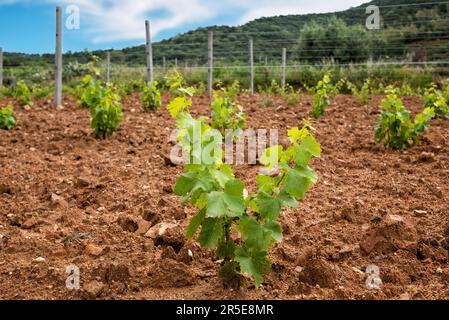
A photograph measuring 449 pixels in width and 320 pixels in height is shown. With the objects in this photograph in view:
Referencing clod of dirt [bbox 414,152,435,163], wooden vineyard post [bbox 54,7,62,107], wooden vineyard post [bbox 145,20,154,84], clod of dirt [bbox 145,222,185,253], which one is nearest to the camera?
clod of dirt [bbox 145,222,185,253]

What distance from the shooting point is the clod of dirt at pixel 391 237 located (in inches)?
121

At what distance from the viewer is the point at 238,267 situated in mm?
2611

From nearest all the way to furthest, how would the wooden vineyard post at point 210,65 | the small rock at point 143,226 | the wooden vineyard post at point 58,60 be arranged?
the small rock at point 143,226, the wooden vineyard post at point 58,60, the wooden vineyard post at point 210,65

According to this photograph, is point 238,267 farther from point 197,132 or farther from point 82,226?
point 82,226

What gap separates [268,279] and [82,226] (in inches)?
60.8

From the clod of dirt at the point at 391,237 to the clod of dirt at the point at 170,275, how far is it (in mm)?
1110

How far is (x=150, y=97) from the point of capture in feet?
30.3

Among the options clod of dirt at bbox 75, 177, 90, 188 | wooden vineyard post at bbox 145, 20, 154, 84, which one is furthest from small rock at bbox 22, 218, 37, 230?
wooden vineyard post at bbox 145, 20, 154, 84

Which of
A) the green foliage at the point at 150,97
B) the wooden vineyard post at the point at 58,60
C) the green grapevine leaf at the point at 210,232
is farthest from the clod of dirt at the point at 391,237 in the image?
the wooden vineyard post at the point at 58,60

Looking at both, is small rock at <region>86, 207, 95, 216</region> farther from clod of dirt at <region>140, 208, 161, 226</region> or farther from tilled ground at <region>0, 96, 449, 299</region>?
clod of dirt at <region>140, 208, 161, 226</region>

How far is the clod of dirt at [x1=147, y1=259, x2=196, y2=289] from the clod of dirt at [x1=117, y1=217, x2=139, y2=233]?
0.72 meters

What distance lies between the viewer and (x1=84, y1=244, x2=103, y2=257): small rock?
3068mm

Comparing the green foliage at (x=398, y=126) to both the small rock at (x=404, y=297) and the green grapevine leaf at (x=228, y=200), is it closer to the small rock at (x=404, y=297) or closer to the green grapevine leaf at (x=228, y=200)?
the small rock at (x=404, y=297)
